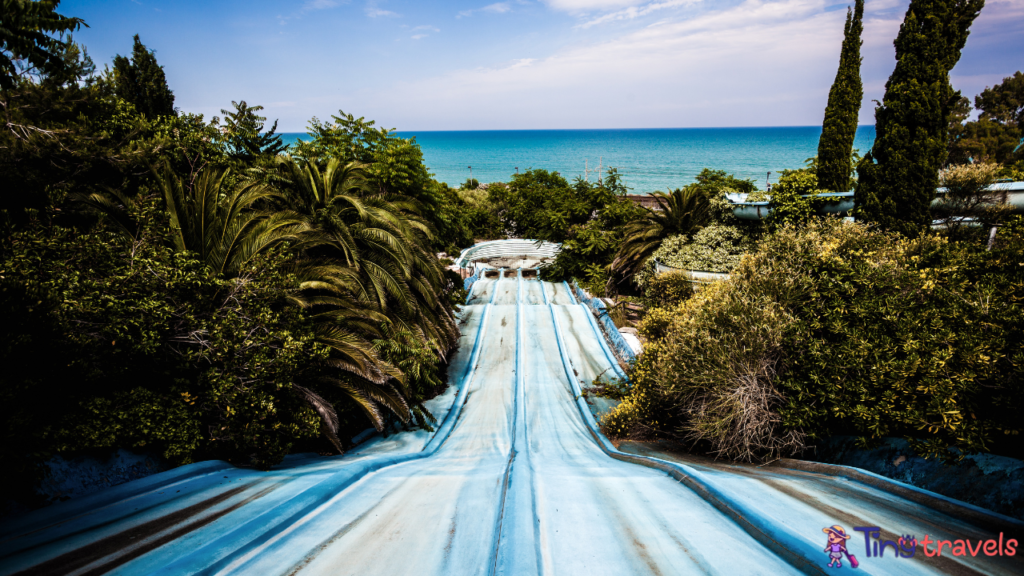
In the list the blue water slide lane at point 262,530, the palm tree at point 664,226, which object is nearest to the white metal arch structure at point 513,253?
the palm tree at point 664,226

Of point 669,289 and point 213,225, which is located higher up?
point 213,225

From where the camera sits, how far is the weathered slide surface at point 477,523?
330 centimetres

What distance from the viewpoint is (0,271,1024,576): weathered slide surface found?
10.8 feet

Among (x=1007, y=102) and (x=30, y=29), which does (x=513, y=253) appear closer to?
(x=30, y=29)

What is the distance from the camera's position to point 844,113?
17.2 m

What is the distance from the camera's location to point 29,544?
10.6ft

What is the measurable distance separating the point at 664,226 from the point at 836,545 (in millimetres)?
16473

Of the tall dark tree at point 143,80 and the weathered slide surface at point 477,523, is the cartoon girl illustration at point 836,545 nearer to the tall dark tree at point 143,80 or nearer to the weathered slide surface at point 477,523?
the weathered slide surface at point 477,523

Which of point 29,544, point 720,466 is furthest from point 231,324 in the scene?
point 720,466

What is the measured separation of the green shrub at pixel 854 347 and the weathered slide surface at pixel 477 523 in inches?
37.1

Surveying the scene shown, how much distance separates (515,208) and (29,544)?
32221 millimetres

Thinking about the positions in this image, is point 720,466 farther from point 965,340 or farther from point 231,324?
point 231,324

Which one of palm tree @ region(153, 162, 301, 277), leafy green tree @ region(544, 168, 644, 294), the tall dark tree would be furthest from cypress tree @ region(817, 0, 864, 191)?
the tall dark tree

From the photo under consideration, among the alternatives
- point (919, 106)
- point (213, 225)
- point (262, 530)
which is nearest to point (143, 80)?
point (213, 225)
